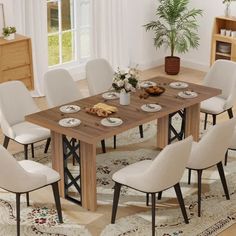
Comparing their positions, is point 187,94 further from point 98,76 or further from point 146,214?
point 146,214

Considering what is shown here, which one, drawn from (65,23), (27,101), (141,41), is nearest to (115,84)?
(27,101)

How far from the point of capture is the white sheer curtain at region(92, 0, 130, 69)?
8.99m

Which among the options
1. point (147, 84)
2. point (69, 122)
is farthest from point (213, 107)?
point (69, 122)

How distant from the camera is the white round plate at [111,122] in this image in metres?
5.41

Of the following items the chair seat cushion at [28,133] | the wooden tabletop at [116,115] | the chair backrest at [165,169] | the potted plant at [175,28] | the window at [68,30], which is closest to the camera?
the chair backrest at [165,169]

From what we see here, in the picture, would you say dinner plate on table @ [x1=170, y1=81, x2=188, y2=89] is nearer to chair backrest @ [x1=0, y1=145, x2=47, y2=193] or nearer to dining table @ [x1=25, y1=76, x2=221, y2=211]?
dining table @ [x1=25, y1=76, x2=221, y2=211]

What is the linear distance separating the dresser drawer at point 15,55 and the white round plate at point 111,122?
2336mm

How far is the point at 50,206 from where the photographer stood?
18.1ft

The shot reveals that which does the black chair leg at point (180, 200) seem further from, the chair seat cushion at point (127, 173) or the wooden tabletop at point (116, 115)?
the wooden tabletop at point (116, 115)

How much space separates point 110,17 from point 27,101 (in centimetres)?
327

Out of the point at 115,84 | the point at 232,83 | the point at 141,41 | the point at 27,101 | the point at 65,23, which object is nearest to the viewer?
the point at 115,84

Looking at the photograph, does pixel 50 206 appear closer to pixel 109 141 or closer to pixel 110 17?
pixel 109 141

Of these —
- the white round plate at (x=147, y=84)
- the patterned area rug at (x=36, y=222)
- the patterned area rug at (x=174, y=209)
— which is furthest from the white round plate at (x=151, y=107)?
the patterned area rug at (x=36, y=222)

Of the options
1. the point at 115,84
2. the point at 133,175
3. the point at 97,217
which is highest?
the point at 115,84
